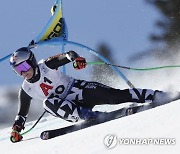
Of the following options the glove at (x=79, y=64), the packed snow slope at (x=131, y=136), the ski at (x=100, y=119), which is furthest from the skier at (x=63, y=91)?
the packed snow slope at (x=131, y=136)

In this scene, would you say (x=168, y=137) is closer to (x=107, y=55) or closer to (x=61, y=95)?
(x=61, y=95)

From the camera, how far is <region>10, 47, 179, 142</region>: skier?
5535mm

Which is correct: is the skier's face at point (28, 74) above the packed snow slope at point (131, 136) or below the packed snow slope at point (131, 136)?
above

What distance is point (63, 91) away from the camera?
19.2ft


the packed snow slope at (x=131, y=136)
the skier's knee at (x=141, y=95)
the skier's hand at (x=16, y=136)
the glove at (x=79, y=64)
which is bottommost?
the packed snow slope at (x=131, y=136)

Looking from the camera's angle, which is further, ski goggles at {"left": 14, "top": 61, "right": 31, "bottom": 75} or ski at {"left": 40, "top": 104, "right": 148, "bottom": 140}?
ski goggles at {"left": 14, "top": 61, "right": 31, "bottom": 75}

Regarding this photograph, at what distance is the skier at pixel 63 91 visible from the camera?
5535 millimetres

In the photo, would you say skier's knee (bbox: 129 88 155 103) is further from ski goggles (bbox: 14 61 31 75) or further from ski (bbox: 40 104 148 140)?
ski goggles (bbox: 14 61 31 75)

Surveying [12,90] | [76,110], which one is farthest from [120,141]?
[12,90]

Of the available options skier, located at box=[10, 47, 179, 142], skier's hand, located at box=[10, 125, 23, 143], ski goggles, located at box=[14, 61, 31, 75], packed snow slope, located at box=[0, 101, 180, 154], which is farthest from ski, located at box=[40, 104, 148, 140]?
ski goggles, located at box=[14, 61, 31, 75]

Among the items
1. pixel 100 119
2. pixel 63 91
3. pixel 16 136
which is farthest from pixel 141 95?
pixel 16 136

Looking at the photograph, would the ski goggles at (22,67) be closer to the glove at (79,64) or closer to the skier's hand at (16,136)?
the glove at (79,64)

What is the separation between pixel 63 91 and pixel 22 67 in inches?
21.8

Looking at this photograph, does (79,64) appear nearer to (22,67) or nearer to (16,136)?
(22,67)
